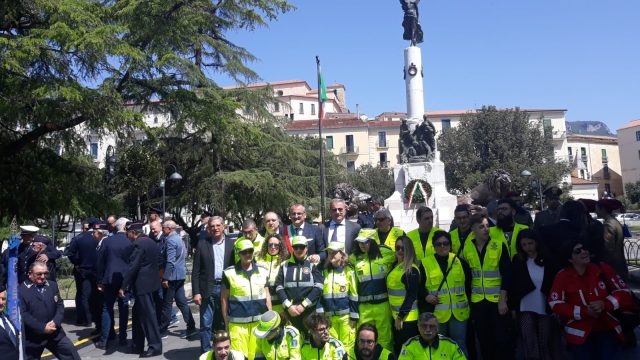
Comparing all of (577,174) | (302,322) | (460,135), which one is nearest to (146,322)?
(302,322)

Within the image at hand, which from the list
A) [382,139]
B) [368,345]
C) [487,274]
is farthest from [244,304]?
[382,139]

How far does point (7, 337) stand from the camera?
5.15m

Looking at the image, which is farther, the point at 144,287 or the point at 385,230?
the point at 144,287

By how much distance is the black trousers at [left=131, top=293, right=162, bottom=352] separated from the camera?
7477mm

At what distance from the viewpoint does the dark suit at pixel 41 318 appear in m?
5.77

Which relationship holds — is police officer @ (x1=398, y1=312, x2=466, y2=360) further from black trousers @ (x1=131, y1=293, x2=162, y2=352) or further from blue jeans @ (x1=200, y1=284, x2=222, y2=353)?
black trousers @ (x1=131, y1=293, x2=162, y2=352)

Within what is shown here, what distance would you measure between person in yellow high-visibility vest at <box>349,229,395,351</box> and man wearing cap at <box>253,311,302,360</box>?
771 millimetres

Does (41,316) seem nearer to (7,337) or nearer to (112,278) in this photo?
(7,337)

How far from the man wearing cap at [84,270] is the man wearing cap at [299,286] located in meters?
5.14

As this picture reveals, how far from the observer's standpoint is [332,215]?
6668mm

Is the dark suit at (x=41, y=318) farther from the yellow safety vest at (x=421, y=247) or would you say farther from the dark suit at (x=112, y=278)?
the yellow safety vest at (x=421, y=247)

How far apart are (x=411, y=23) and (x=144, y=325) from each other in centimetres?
2167

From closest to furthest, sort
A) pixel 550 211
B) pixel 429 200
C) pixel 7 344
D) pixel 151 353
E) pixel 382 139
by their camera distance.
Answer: pixel 7 344 → pixel 151 353 → pixel 550 211 → pixel 429 200 → pixel 382 139

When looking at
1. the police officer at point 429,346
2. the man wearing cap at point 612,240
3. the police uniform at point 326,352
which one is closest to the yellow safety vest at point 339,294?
the police uniform at point 326,352
